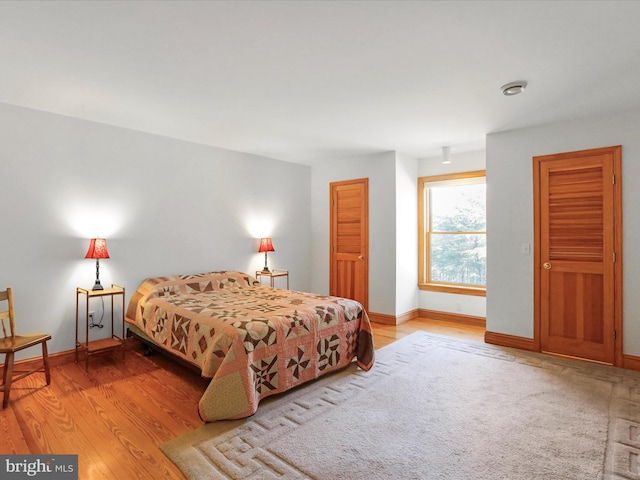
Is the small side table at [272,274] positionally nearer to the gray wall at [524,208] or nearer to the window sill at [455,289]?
the window sill at [455,289]

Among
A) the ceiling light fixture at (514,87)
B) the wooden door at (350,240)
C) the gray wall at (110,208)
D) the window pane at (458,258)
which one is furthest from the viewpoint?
the wooden door at (350,240)

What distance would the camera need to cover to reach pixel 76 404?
267 cm

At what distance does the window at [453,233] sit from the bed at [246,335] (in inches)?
95.8

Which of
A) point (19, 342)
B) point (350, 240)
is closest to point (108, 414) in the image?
point (19, 342)

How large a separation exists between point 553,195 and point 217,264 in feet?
13.5

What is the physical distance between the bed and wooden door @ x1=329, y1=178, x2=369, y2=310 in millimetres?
1751

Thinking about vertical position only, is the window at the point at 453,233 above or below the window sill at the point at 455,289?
above

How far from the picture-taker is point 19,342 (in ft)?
9.18

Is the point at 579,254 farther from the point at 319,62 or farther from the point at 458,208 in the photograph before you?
the point at 319,62

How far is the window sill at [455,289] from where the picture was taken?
5035 mm

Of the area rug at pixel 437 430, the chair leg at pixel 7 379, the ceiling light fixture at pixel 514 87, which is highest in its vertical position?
the ceiling light fixture at pixel 514 87

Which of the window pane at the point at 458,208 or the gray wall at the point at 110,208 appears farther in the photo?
the window pane at the point at 458,208

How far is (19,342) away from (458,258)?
5170 mm

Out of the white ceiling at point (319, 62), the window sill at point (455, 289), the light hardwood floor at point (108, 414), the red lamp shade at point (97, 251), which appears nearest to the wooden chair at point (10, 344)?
the light hardwood floor at point (108, 414)
